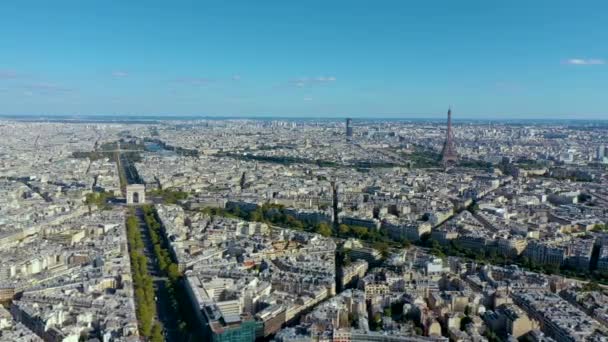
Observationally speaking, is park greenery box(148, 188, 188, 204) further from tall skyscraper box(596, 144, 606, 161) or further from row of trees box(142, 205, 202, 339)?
tall skyscraper box(596, 144, 606, 161)

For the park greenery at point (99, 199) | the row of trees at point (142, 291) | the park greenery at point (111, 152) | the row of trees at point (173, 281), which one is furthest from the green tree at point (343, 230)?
the park greenery at point (111, 152)

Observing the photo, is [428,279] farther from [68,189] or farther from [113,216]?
[68,189]

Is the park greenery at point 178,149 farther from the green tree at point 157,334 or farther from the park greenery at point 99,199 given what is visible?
the green tree at point 157,334

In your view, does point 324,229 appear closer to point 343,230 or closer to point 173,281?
point 343,230

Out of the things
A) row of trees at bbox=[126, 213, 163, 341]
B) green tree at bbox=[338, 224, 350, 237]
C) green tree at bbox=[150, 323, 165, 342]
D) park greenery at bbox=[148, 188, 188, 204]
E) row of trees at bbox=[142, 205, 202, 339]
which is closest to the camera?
green tree at bbox=[150, 323, 165, 342]

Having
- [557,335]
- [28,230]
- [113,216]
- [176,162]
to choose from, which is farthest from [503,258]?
[176,162]

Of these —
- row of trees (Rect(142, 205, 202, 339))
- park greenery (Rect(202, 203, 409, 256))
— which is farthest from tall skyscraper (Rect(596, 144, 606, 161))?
row of trees (Rect(142, 205, 202, 339))

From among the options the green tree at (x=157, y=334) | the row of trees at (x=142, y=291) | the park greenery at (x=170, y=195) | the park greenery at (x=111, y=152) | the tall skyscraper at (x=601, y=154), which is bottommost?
the green tree at (x=157, y=334)

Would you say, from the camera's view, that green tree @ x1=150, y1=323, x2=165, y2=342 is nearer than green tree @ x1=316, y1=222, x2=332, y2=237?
Yes
